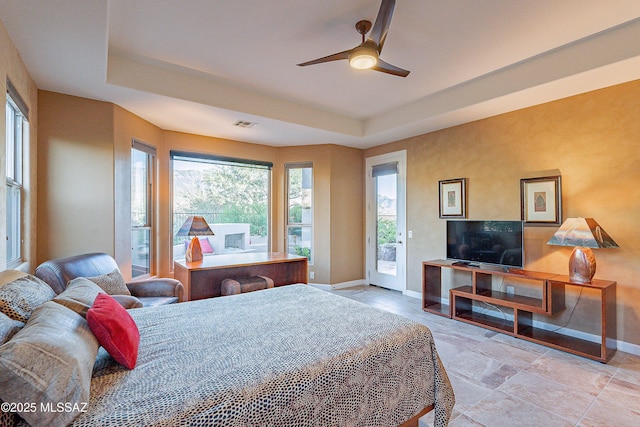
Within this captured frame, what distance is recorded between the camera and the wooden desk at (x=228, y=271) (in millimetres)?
3389

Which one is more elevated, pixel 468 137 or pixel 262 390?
pixel 468 137

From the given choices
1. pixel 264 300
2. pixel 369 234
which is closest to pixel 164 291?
pixel 264 300

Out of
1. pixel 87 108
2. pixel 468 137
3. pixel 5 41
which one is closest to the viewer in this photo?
pixel 5 41

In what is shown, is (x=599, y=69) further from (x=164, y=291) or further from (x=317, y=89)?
(x=164, y=291)

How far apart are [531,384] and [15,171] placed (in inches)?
185

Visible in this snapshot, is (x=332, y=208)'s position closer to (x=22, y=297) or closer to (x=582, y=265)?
(x=582, y=265)

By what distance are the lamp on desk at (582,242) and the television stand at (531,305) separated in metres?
0.11

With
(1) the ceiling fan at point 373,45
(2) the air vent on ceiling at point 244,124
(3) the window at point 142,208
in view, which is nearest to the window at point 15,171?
(3) the window at point 142,208

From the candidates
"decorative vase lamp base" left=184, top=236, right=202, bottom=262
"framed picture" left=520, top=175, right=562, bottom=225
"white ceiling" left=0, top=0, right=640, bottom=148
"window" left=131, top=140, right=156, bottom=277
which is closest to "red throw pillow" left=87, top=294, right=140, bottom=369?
"white ceiling" left=0, top=0, right=640, bottom=148

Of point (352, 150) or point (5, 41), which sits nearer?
point (5, 41)

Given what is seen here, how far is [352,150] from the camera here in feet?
18.6

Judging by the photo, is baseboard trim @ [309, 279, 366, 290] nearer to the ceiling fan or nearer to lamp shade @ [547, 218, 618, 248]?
lamp shade @ [547, 218, 618, 248]

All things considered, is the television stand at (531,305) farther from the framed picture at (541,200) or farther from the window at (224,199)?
the window at (224,199)

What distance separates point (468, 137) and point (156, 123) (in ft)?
14.4
